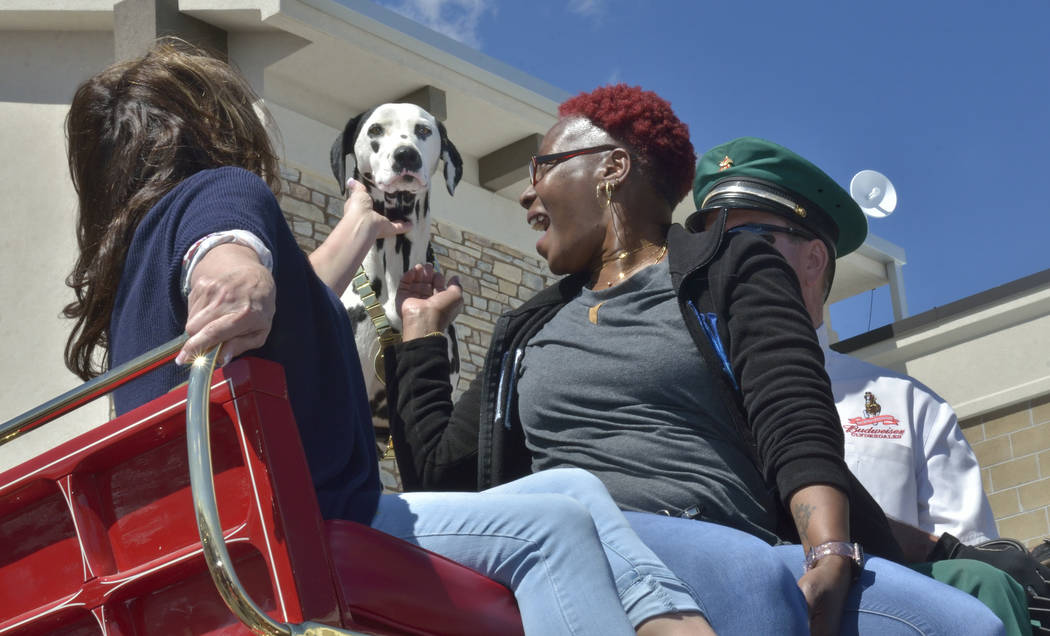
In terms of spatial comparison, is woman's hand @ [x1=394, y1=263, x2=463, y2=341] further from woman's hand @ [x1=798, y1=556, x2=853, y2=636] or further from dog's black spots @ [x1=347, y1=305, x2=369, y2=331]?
woman's hand @ [x1=798, y1=556, x2=853, y2=636]

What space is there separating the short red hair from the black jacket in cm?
29

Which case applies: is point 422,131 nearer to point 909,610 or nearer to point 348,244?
point 348,244

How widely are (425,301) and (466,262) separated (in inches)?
306

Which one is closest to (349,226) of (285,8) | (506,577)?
(506,577)

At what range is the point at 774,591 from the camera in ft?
8.09

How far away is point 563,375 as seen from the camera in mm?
3021

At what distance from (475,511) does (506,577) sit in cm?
12

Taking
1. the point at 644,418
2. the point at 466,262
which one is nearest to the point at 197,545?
the point at 644,418

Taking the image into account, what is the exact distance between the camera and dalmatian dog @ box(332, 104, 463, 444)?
5035 millimetres

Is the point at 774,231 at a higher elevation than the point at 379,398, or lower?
higher

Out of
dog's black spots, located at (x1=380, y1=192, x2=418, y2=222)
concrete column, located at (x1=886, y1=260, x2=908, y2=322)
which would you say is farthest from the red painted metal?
concrete column, located at (x1=886, y1=260, x2=908, y2=322)

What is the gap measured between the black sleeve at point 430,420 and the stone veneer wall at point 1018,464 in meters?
8.37

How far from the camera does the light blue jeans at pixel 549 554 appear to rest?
2.17 m

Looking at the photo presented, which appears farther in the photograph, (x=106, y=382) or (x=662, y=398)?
(x=662, y=398)
